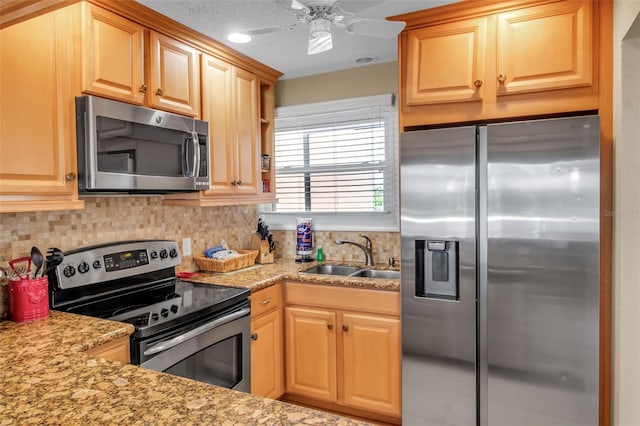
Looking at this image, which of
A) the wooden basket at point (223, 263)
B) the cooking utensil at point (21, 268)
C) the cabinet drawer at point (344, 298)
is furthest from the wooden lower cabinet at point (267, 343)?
the cooking utensil at point (21, 268)

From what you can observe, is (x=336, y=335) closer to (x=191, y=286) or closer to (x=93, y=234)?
(x=191, y=286)

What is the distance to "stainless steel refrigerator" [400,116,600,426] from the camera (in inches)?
75.0

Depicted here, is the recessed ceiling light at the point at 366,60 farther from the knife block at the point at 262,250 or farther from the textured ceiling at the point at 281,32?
the knife block at the point at 262,250

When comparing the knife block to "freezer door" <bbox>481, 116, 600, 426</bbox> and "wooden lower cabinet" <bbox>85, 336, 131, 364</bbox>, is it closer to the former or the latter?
"wooden lower cabinet" <bbox>85, 336, 131, 364</bbox>

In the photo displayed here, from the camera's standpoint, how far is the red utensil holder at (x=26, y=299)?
1663 millimetres

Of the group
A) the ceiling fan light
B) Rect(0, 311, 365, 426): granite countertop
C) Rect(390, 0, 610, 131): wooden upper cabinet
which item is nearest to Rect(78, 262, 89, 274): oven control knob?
Rect(0, 311, 365, 426): granite countertop

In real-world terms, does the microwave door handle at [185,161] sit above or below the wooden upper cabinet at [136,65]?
below

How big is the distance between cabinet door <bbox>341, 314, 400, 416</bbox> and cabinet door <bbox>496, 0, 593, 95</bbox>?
1.46m

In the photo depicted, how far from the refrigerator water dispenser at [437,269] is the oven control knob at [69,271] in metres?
1.72

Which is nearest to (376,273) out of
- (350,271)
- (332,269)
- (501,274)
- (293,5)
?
(350,271)

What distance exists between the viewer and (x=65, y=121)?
1761 millimetres

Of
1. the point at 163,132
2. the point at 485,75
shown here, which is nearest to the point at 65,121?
the point at 163,132

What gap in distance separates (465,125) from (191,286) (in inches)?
70.4

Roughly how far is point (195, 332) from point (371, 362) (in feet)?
3.59
